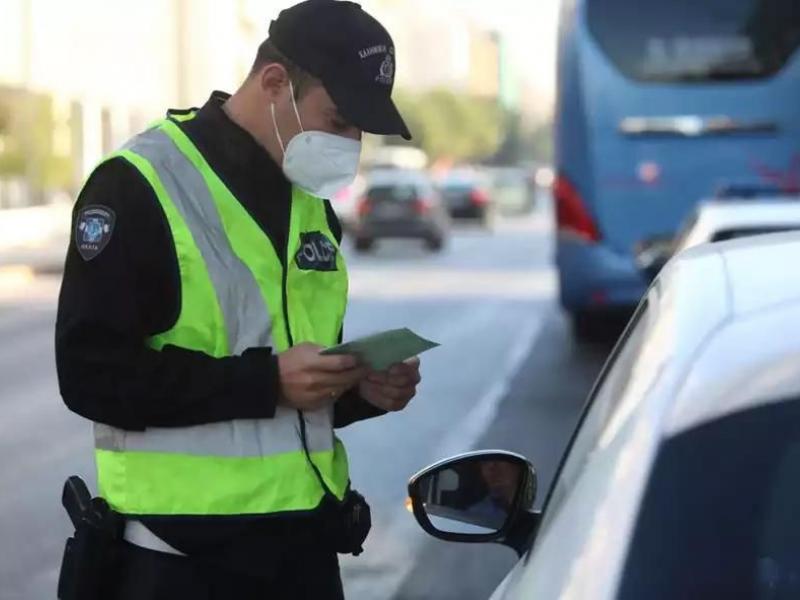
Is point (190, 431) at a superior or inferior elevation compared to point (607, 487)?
inferior

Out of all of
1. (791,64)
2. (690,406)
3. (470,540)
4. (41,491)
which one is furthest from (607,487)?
(791,64)

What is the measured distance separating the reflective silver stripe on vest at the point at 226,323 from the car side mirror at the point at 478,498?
9.4 inches

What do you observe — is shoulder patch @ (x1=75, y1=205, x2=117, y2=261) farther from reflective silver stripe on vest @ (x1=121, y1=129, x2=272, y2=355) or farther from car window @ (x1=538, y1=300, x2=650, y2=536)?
car window @ (x1=538, y1=300, x2=650, y2=536)

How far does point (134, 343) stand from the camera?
9.47ft

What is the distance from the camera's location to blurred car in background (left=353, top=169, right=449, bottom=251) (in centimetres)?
3419

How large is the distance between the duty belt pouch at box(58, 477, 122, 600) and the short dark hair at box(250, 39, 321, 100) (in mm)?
775

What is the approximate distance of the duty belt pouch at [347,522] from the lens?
10.2ft

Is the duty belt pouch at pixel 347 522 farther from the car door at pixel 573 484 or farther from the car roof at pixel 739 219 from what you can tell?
the car roof at pixel 739 219

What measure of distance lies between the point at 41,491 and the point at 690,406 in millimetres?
7081

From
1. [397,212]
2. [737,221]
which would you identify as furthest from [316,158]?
[397,212]

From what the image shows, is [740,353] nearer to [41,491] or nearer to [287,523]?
[287,523]

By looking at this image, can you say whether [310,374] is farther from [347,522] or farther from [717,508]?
[717,508]

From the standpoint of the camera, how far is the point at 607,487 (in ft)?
6.80

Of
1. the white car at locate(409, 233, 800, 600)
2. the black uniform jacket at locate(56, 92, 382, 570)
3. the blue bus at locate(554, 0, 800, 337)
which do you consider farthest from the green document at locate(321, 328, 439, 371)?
the blue bus at locate(554, 0, 800, 337)
